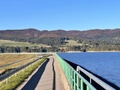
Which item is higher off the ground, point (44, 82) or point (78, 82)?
point (78, 82)

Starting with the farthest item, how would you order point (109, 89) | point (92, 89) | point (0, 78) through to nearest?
point (0, 78) < point (92, 89) < point (109, 89)

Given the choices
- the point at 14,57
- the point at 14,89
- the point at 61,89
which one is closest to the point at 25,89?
the point at 14,89

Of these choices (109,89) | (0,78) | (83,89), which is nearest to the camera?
(109,89)

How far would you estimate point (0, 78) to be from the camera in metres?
16.1

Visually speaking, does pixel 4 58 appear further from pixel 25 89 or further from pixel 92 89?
pixel 92 89

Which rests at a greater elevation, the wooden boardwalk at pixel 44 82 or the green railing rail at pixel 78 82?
the green railing rail at pixel 78 82

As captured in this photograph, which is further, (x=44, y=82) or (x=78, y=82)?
(x=44, y=82)

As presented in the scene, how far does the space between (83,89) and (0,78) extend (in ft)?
26.8

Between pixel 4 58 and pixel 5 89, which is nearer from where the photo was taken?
pixel 5 89

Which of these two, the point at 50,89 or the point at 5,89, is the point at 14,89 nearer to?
the point at 5,89

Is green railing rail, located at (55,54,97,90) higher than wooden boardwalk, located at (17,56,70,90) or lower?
higher

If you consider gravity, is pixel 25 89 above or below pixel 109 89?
below

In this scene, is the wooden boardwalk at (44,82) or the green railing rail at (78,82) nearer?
the green railing rail at (78,82)

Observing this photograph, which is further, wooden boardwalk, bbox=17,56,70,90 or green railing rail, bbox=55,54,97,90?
wooden boardwalk, bbox=17,56,70,90
